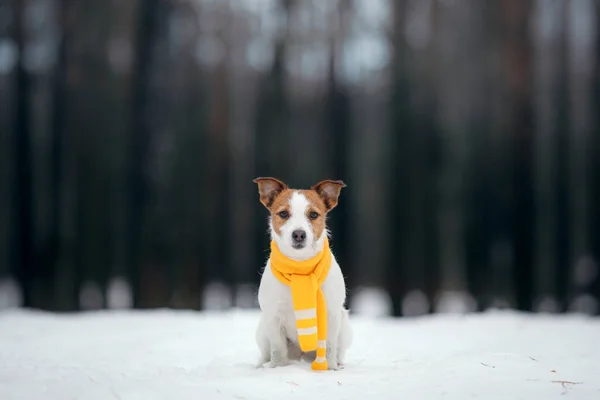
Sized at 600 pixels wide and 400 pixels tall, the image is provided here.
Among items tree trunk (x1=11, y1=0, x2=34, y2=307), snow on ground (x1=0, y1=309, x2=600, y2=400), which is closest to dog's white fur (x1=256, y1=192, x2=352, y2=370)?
snow on ground (x1=0, y1=309, x2=600, y2=400)

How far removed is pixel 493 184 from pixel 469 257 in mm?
793

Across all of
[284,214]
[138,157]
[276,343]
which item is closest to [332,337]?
[276,343]

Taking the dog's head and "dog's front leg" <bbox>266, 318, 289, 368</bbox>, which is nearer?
the dog's head

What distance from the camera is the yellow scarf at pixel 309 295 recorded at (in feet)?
10.8

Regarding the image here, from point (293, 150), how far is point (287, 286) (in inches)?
101

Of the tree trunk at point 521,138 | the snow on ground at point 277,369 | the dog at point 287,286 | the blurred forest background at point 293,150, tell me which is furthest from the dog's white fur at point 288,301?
the tree trunk at point 521,138

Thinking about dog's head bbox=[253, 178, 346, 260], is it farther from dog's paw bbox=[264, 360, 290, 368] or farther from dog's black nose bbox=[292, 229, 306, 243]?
dog's paw bbox=[264, 360, 290, 368]

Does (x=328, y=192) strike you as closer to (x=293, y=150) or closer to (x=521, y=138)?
(x=293, y=150)

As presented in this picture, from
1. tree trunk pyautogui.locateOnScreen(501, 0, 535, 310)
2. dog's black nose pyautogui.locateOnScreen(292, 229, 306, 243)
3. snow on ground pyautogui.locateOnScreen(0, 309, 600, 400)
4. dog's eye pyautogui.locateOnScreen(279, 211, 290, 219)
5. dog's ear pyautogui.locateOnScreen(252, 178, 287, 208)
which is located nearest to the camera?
snow on ground pyautogui.locateOnScreen(0, 309, 600, 400)

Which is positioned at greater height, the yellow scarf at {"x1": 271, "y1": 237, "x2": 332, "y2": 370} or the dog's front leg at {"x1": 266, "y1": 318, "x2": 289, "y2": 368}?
the yellow scarf at {"x1": 271, "y1": 237, "x2": 332, "y2": 370}

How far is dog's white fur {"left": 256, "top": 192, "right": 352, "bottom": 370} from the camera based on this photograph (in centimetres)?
337

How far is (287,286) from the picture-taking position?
3400 mm

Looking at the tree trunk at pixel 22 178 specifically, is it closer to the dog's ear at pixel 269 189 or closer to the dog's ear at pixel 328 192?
the dog's ear at pixel 269 189

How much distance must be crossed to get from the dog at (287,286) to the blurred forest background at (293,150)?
6.97ft
